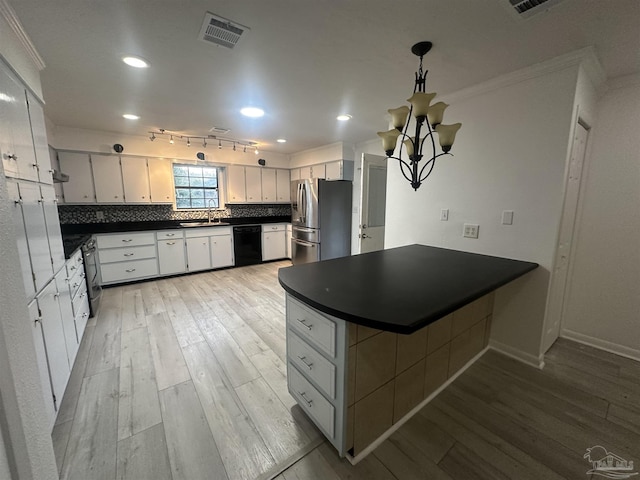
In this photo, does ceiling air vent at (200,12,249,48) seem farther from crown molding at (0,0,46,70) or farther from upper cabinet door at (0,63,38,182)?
upper cabinet door at (0,63,38,182)

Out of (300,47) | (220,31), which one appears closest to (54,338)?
(220,31)

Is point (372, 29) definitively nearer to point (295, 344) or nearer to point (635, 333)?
point (295, 344)

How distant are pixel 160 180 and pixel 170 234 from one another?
3.16 feet

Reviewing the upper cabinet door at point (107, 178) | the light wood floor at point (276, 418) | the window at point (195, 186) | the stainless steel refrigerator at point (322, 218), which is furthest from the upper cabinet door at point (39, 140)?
the stainless steel refrigerator at point (322, 218)

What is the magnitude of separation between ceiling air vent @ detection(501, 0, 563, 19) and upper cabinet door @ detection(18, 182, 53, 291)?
281 centimetres

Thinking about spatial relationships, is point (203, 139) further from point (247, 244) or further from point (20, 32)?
point (20, 32)

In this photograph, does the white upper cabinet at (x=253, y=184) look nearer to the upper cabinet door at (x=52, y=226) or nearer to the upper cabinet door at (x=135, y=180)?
the upper cabinet door at (x=135, y=180)

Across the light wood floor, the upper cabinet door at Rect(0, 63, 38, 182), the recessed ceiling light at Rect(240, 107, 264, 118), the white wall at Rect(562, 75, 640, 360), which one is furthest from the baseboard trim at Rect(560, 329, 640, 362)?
the upper cabinet door at Rect(0, 63, 38, 182)

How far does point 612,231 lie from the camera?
224 cm

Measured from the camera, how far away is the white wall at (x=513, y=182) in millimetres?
1924

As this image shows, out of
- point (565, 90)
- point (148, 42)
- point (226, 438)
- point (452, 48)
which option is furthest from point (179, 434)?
point (565, 90)

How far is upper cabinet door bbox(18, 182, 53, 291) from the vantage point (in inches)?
57.8

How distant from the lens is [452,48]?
1725mm

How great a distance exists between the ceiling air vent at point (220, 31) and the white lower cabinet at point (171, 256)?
360 centimetres
